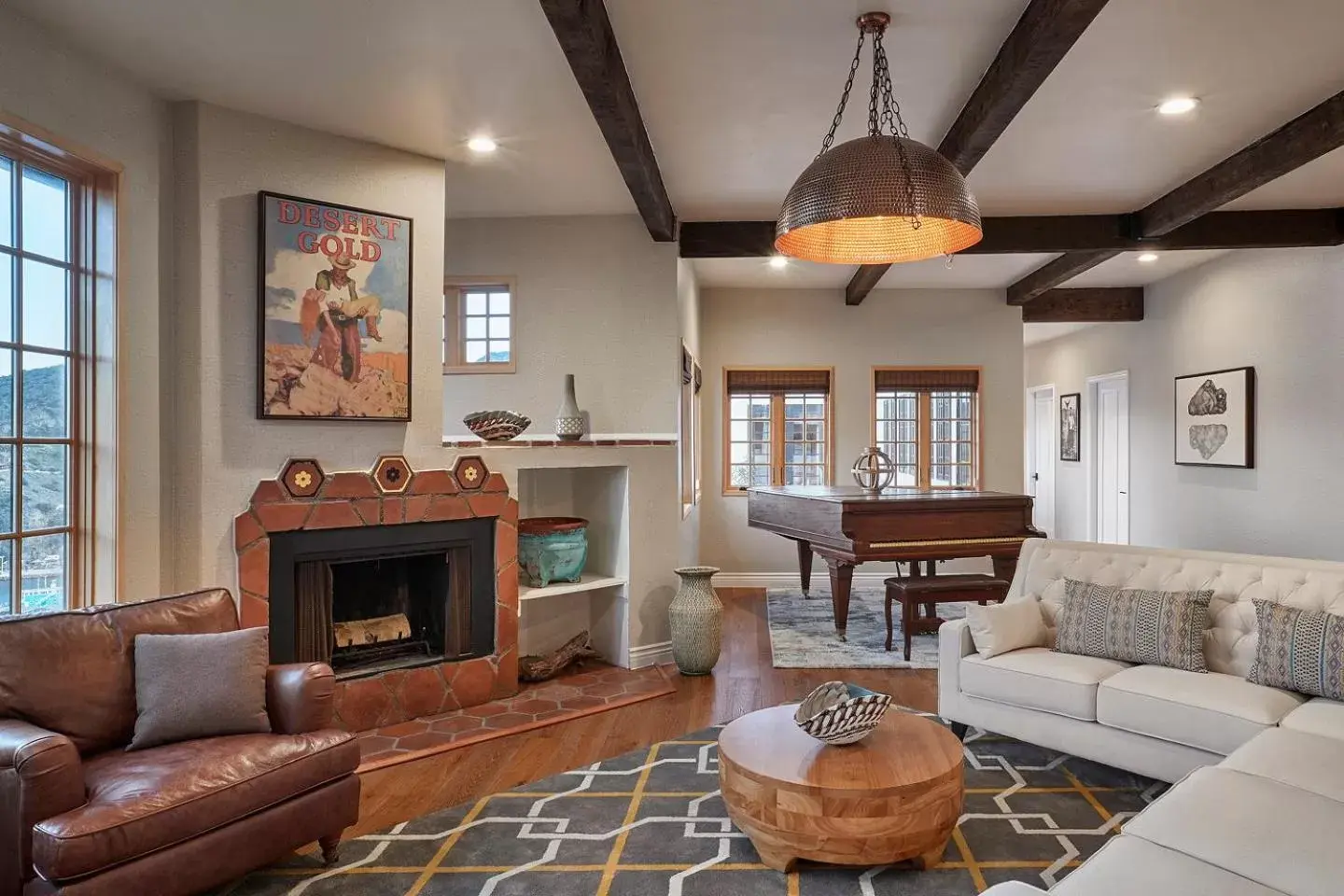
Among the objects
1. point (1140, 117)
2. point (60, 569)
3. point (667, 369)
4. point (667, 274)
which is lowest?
point (60, 569)

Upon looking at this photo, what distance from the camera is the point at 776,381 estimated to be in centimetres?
760

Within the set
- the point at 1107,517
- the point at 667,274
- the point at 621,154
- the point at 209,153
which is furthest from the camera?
the point at 1107,517

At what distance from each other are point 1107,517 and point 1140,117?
5.75 meters

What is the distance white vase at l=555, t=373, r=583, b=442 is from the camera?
4777 millimetres

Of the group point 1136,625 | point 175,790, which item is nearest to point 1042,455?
point 1136,625

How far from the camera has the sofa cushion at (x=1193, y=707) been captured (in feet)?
8.76

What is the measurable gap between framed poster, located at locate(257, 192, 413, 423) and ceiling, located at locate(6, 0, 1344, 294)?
1.39ft

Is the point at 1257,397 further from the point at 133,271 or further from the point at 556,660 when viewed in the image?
the point at 133,271

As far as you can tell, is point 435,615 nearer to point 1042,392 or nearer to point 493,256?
point 493,256

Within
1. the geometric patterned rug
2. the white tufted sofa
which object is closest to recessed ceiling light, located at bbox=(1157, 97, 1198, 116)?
the white tufted sofa

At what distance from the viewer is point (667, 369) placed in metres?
5.18

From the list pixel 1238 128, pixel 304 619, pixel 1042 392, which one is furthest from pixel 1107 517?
pixel 304 619

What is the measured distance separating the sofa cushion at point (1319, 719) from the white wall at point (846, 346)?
488 centimetres

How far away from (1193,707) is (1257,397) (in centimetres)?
419
